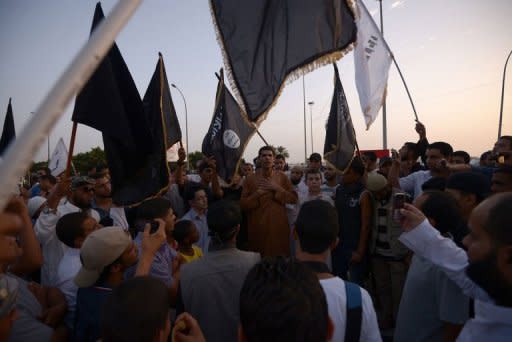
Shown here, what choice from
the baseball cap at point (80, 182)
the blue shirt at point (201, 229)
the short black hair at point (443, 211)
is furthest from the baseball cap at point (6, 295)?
the blue shirt at point (201, 229)

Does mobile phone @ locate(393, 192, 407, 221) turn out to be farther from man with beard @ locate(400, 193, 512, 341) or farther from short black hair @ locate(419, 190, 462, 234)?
man with beard @ locate(400, 193, 512, 341)

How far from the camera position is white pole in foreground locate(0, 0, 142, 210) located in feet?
2.02

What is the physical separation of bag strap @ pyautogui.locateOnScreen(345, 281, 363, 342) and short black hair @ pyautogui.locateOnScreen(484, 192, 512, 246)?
2.01 feet

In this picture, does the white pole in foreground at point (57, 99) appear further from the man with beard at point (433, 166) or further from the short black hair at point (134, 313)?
the man with beard at point (433, 166)

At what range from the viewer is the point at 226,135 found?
470 centimetres

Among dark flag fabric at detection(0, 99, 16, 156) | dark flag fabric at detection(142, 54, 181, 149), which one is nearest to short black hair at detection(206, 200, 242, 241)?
dark flag fabric at detection(142, 54, 181, 149)

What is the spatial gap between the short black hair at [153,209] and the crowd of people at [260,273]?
0.5 inches

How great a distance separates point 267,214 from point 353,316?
116 inches

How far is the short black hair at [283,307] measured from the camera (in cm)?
105

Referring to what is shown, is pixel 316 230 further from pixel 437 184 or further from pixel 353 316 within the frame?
pixel 437 184

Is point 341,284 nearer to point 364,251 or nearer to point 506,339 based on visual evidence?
point 506,339

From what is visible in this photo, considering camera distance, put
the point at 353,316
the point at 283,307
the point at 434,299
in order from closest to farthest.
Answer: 1. the point at 283,307
2. the point at 353,316
3. the point at 434,299

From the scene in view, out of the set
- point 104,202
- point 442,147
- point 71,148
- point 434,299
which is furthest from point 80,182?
point 442,147

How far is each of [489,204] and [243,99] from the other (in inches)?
81.6
